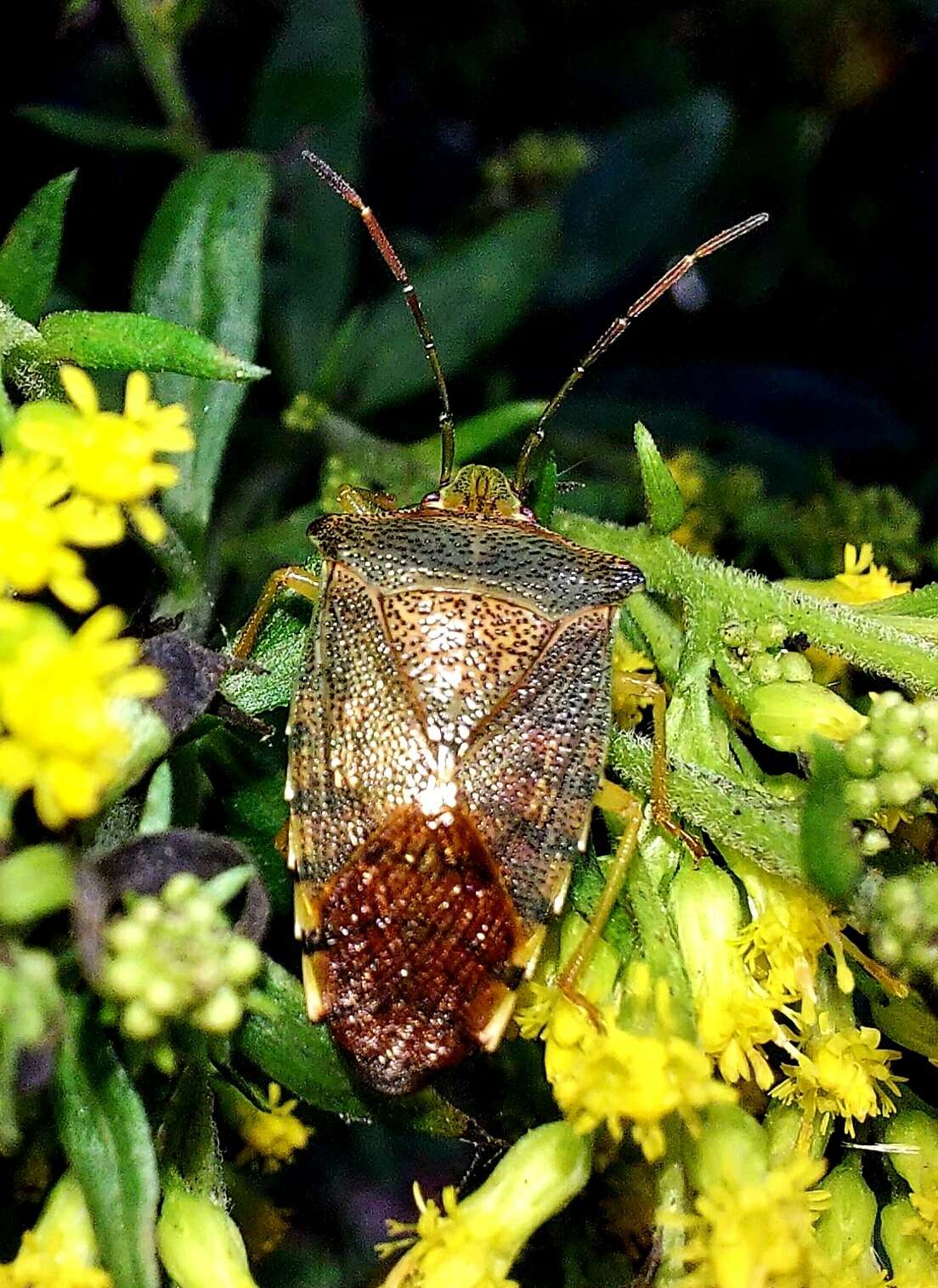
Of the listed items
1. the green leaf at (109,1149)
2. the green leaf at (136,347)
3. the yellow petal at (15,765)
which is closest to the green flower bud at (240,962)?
the green leaf at (109,1149)

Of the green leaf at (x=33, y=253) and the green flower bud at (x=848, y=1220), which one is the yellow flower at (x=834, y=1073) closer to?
the green flower bud at (x=848, y=1220)

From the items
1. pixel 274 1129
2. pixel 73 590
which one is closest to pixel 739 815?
pixel 274 1129

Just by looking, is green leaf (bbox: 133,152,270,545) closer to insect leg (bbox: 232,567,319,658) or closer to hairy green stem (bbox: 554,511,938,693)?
insect leg (bbox: 232,567,319,658)

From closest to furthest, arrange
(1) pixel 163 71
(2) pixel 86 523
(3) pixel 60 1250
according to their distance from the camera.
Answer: (2) pixel 86 523
(3) pixel 60 1250
(1) pixel 163 71

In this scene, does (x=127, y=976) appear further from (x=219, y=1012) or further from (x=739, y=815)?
(x=739, y=815)

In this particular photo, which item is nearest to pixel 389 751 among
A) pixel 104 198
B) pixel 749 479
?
pixel 749 479

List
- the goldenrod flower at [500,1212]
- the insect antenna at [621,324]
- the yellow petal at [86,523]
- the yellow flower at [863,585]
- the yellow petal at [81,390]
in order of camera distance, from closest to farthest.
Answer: the yellow petal at [86,523]
the yellow petal at [81,390]
the goldenrod flower at [500,1212]
the yellow flower at [863,585]
the insect antenna at [621,324]

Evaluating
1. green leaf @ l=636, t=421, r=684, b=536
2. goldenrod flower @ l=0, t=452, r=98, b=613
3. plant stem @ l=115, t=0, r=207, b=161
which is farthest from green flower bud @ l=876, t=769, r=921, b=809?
plant stem @ l=115, t=0, r=207, b=161

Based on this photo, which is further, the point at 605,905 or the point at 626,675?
the point at 626,675
